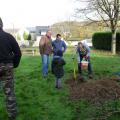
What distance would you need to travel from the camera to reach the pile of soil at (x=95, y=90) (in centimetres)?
945

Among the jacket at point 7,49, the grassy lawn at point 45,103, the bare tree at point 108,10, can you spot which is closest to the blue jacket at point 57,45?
the grassy lawn at point 45,103

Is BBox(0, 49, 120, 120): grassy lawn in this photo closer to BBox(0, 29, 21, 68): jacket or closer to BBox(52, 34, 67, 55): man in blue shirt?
BBox(52, 34, 67, 55): man in blue shirt

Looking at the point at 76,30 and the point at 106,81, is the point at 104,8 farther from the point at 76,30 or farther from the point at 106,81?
the point at 76,30

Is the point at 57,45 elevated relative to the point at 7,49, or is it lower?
lower

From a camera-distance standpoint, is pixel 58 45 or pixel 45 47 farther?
pixel 45 47

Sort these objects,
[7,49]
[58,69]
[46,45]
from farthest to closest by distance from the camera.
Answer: [46,45] < [58,69] < [7,49]

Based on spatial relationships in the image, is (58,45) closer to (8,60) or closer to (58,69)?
(58,69)

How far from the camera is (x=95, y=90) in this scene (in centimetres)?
1023

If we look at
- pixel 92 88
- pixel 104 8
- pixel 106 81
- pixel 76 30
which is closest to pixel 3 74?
pixel 92 88

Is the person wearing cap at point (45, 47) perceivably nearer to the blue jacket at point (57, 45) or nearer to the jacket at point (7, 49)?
the blue jacket at point (57, 45)

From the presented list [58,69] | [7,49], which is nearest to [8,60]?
[7,49]

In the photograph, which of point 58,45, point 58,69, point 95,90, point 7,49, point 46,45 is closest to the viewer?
point 7,49

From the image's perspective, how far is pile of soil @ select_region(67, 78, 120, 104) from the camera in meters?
9.45

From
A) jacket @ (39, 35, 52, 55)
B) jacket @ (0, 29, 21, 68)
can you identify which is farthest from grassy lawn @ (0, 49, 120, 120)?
jacket @ (0, 29, 21, 68)
